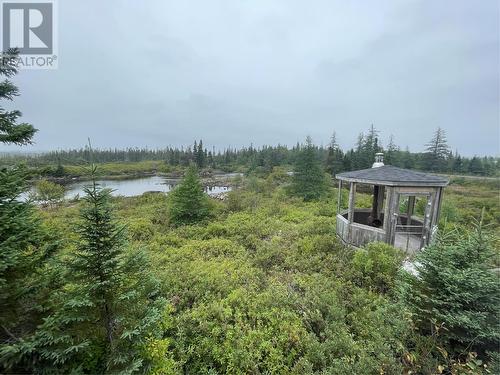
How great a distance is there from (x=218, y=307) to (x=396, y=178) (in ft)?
21.0

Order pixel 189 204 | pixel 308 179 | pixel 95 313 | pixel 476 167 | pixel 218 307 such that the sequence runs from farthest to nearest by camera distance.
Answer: pixel 476 167, pixel 308 179, pixel 189 204, pixel 218 307, pixel 95 313

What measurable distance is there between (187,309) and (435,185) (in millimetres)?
7978

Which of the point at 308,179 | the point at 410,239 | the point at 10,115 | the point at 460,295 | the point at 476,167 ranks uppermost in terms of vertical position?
the point at 476,167

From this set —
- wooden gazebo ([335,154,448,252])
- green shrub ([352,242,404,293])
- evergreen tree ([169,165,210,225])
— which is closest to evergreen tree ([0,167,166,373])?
green shrub ([352,242,404,293])

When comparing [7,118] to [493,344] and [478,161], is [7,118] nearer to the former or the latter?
[493,344]

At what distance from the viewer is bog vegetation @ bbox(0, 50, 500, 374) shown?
10.3 feet

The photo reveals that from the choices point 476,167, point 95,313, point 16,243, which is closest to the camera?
point 16,243

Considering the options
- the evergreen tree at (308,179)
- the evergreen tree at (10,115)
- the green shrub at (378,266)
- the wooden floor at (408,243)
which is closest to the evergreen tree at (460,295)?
the green shrub at (378,266)

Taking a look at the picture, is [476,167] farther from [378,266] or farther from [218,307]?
[218,307]

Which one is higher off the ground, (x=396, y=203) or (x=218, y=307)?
(x=396, y=203)

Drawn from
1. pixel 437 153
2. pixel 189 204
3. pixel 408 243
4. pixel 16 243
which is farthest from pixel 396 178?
pixel 437 153

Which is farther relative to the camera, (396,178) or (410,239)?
(410,239)

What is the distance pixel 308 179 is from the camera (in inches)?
865

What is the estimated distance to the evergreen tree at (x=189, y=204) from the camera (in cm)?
1373
